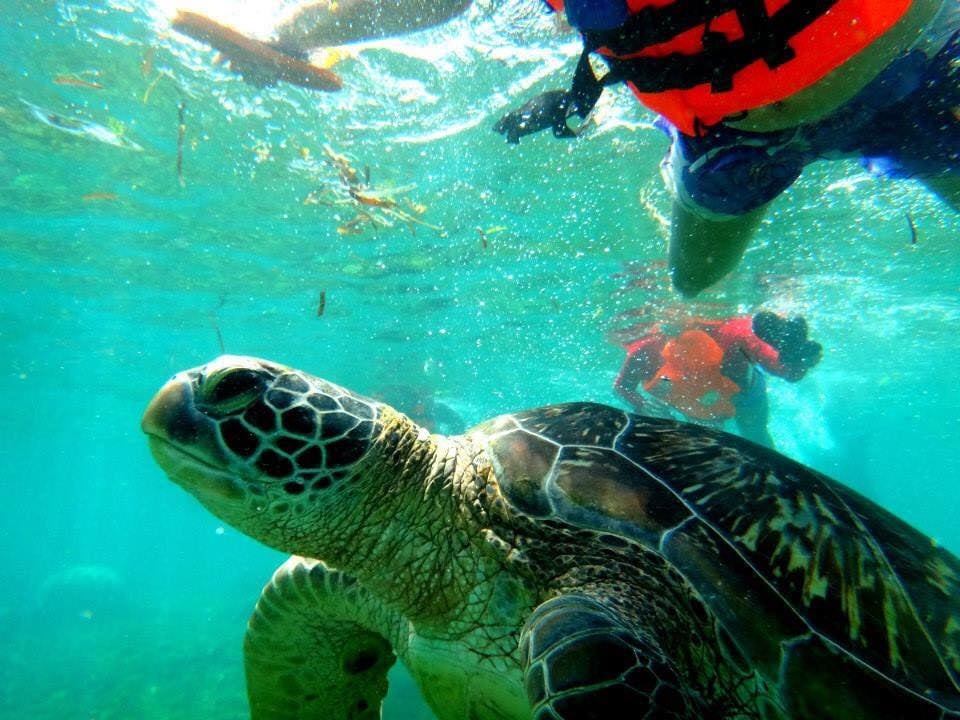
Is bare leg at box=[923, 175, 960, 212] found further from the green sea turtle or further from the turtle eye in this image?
the turtle eye

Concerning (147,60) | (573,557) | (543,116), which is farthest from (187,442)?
(147,60)

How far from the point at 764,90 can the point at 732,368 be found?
751cm

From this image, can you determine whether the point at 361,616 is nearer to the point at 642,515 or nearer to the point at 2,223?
the point at 642,515

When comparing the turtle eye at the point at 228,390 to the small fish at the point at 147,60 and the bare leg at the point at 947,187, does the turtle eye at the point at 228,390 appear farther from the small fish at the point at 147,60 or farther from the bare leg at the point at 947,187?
the small fish at the point at 147,60

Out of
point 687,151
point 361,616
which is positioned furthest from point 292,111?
point 361,616

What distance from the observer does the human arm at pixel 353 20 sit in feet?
13.6

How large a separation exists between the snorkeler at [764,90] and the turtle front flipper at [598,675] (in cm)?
165

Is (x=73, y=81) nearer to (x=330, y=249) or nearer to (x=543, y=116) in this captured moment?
(x=330, y=249)

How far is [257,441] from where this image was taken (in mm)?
1676

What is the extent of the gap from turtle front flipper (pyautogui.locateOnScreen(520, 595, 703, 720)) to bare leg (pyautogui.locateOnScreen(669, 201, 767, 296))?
2078mm

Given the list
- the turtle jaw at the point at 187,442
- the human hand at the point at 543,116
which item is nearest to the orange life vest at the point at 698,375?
the human hand at the point at 543,116

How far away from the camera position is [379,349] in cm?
1777

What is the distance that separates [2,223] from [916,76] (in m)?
15.3

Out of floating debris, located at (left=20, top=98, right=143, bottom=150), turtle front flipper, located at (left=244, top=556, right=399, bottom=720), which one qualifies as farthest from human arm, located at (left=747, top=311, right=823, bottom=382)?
floating debris, located at (left=20, top=98, right=143, bottom=150)
